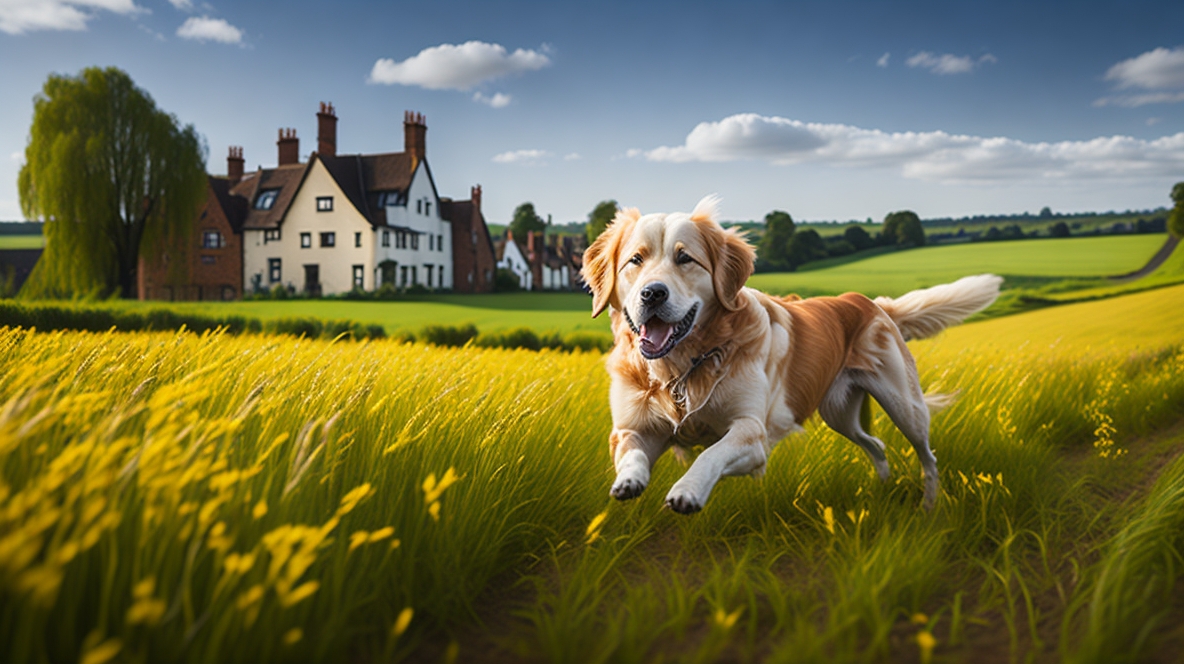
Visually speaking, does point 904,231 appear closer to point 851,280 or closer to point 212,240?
point 851,280

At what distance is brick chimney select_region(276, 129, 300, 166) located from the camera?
3994 cm

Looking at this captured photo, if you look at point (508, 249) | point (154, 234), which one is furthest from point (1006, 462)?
point (508, 249)

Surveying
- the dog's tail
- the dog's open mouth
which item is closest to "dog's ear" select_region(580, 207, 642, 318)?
the dog's open mouth

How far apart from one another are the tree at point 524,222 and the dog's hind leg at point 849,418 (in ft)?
208

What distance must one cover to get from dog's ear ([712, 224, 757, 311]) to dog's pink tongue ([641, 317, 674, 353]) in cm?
41

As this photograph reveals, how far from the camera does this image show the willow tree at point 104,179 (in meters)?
20.4

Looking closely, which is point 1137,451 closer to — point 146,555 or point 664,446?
point 664,446

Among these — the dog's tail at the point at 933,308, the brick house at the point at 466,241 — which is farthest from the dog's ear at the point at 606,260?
the brick house at the point at 466,241

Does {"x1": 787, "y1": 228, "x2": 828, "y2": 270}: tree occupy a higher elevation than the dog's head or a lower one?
higher

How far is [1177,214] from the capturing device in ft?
35.7

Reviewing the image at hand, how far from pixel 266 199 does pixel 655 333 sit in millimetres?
41730

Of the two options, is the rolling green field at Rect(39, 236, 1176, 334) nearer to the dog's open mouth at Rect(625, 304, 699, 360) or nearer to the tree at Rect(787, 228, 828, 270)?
the tree at Rect(787, 228, 828, 270)

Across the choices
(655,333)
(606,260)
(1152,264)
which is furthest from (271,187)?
(655,333)

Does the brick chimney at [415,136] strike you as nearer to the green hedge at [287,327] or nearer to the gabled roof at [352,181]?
the gabled roof at [352,181]
